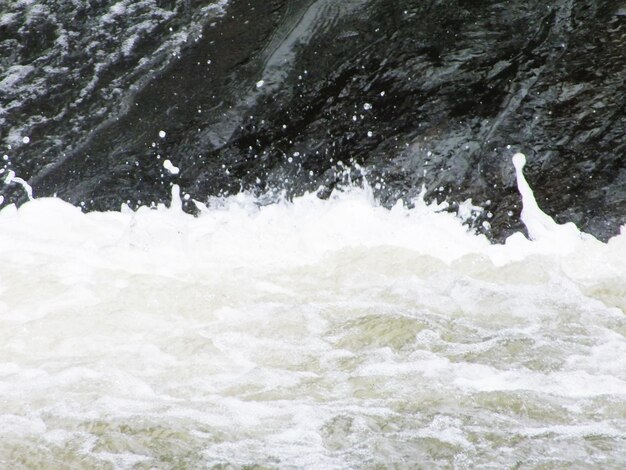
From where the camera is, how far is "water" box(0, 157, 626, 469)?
2795 mm

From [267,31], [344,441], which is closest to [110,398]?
[344,441]

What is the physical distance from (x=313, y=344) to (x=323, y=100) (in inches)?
116

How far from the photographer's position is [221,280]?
4676mm

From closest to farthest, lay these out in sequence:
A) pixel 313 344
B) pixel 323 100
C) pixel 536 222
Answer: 1. pixel 313 344
2. pixel 536 222
3. pixel 323 100

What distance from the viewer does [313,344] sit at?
148 inches

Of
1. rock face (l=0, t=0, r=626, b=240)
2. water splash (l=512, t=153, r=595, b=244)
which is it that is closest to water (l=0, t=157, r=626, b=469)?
water splash (l=512, t=153, r=595, b=244)

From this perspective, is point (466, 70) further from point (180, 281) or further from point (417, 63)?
point (180, 281)

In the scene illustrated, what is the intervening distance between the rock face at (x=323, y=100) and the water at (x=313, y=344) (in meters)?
0.31

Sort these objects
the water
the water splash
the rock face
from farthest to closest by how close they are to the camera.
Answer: the rock face → the water splash → the water

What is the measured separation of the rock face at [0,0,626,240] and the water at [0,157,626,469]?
31 centimetres

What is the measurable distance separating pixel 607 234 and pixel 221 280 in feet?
8.11

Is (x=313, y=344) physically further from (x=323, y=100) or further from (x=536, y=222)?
(x=323, y=100)

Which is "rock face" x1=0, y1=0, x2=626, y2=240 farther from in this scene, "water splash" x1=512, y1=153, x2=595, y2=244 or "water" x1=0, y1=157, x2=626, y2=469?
"water" x1=0, y1=157, x2=626, y2=469

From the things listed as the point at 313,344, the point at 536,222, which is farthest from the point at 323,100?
the point at 313,344
